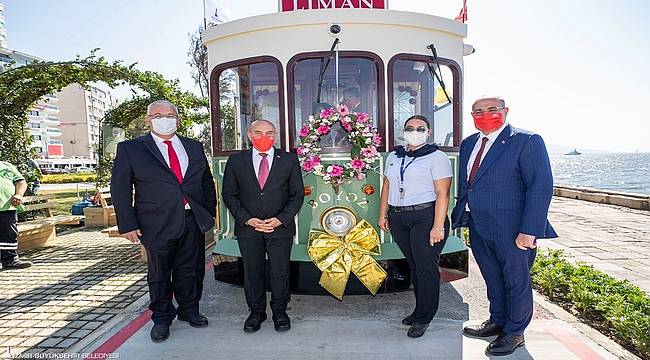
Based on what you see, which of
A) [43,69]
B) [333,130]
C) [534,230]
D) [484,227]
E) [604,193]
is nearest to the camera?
[534,230]

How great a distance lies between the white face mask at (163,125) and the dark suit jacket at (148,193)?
0.30ft

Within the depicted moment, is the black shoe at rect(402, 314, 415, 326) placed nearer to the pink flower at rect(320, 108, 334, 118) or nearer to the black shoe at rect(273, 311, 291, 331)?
the black shoe at rect(273, 311, 291, 331)

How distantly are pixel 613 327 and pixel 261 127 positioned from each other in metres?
3.41

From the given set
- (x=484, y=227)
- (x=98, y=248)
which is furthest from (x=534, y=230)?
(x=98, y=248)

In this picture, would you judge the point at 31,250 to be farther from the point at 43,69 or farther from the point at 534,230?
the point at 534,230

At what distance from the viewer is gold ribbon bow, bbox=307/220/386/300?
4.04m

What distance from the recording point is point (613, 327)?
149 inches

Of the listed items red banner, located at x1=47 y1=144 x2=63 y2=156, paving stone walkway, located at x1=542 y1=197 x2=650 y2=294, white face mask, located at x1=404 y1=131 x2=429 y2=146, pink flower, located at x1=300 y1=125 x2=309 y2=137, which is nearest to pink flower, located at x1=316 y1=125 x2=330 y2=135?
pink flower, located at x1=300 y1=125 x2=309 y2=137

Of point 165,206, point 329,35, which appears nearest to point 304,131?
point 329,35

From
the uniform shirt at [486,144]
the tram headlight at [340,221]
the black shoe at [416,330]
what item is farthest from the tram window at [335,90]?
the black shoe at [416,330]

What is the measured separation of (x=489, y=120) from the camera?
3303mm

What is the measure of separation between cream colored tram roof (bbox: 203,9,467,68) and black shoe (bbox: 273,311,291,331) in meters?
2.42

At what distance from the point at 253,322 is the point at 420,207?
169 cm

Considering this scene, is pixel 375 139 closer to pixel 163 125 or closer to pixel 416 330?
pixel 416 330
